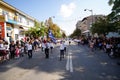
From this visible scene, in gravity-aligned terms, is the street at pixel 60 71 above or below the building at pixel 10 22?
below

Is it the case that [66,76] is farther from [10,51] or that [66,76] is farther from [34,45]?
[34,45]

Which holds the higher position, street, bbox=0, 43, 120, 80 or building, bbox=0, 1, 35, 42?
building, bbox=0, 1, 35, 42

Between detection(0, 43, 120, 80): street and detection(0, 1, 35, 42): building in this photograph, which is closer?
detection(0, 43, 120, 80): street

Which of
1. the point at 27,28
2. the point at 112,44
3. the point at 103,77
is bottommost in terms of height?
the point at 103,77

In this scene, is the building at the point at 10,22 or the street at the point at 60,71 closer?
the street at the point at 60,71

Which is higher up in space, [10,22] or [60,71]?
[10,22]

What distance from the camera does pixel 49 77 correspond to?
1062 centimetres

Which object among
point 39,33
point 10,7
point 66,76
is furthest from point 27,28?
point 66,76

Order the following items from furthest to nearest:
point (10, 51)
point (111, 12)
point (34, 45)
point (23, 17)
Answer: point (23, 17), point (34, 45), point (111, 12), point (10, 51)

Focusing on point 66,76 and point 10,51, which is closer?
point 66,76

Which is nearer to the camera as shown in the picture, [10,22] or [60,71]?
[60,71]

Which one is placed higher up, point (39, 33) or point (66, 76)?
point (39, 33)

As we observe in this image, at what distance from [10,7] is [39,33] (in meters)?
14.2

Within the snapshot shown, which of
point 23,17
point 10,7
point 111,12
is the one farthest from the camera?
point 23,17
